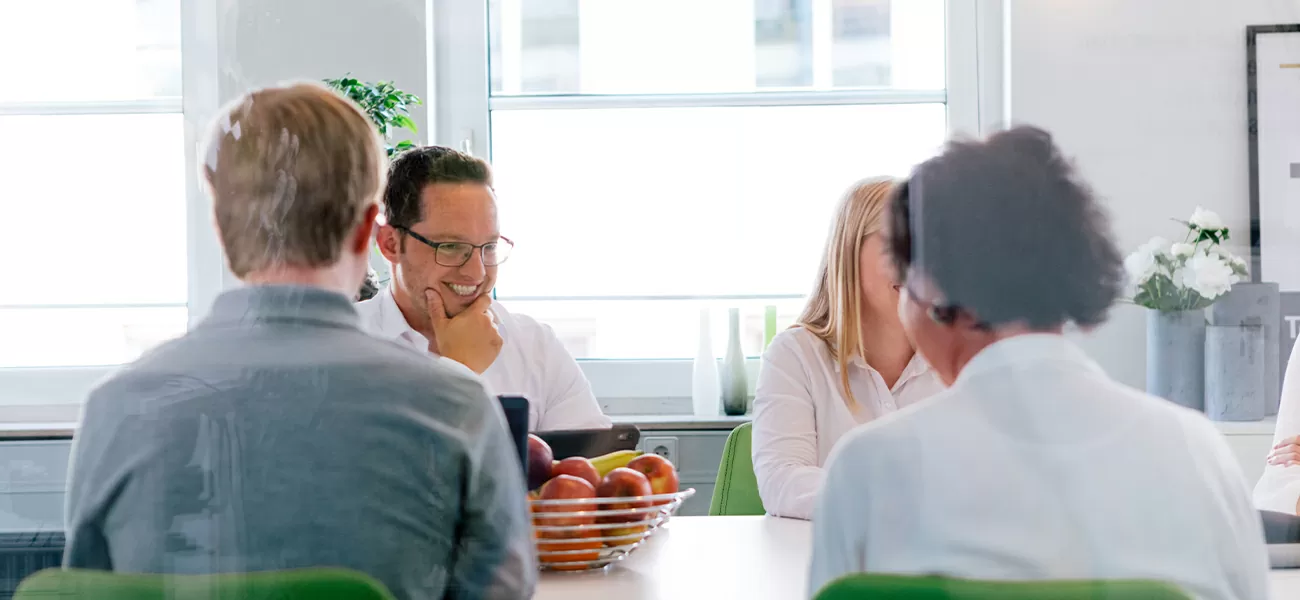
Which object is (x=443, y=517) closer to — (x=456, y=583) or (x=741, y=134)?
(x=456, y=583)

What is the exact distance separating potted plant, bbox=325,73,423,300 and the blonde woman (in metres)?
0.22

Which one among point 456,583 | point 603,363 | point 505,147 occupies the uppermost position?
point 505,147

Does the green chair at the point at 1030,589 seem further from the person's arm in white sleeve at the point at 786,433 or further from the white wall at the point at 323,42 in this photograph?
the white wall at the point at 323,42

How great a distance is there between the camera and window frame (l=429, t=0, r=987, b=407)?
0.50m

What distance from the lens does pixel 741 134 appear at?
0.55m

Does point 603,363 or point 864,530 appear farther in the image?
point 603,363

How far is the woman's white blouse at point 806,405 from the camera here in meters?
0.52

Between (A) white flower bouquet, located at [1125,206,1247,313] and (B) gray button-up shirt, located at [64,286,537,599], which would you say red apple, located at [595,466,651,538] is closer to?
(B) gray button-up shirt, located at [64,286,537,599]

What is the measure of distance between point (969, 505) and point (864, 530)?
0.05 meters

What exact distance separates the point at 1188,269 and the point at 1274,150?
0.08 metres

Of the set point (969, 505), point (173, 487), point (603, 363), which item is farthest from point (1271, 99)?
point (173, 487)

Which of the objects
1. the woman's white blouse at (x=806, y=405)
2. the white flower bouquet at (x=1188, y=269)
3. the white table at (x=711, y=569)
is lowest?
the white table at (x=711, y=569)

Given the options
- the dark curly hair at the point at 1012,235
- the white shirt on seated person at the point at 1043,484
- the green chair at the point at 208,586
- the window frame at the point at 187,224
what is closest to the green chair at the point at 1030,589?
the white shirt on seated person at the point at 1043,484

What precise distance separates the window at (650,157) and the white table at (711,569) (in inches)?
4.6
